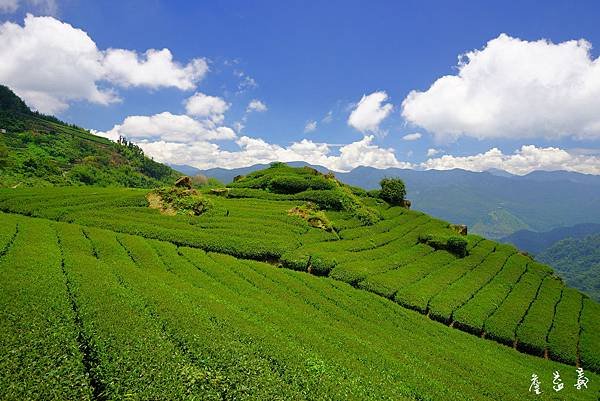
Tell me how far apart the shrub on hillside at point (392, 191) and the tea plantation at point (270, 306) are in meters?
9.47

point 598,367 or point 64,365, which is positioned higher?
Result: point 64,365

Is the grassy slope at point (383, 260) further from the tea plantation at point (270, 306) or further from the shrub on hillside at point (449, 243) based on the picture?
the shrub on hillside at point (449, 243)

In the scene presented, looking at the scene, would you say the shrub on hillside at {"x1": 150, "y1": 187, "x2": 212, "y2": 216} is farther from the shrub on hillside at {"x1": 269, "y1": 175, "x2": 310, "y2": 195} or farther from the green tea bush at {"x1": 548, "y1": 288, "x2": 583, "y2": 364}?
the green tea bush at {"x1": 548, "y1": 288, "x2": 583, "y2": 364}

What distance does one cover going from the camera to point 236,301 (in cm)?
2242

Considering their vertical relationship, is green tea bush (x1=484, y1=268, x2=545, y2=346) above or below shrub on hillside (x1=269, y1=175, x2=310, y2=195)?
below

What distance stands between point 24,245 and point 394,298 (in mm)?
29000

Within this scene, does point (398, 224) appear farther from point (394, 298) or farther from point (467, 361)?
point (467, 361)

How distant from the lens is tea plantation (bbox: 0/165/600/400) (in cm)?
1271

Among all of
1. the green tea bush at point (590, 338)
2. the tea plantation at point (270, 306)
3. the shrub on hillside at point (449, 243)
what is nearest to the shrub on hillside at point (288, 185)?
the tea plantation at point (270, 306)

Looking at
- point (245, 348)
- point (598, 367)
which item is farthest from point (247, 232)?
point (598, 367)

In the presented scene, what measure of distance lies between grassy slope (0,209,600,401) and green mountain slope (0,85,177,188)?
71.6m

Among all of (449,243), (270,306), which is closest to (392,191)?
(449,243)

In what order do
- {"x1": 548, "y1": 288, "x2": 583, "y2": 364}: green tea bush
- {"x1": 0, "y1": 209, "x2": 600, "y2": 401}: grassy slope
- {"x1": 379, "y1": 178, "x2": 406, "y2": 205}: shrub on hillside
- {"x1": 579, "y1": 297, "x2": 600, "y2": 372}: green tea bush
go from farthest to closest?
1. {"x1": 379, "y1": 178, "x2": 406, "y2": 205}: shrub on hillside
2. {"x1": 548, "y1": 288, "x2": 583, "y2": 364}: green tea bush
3. {"x1": 579, "y1": 297, "x2": 600, "y2": 372}: green tea bush
4. {"x1": 0, "y1": 209, "x2": 600, "y2": 401}: grassy slope

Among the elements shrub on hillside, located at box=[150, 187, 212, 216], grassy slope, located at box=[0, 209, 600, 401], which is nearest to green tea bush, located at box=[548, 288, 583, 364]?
grassy slope, located at box=[0, 209, 600, 401]
